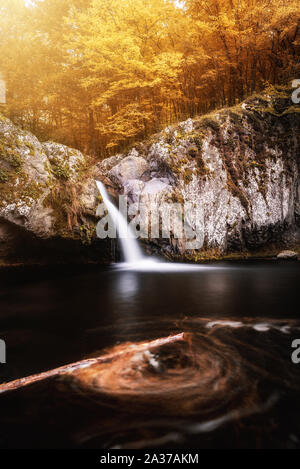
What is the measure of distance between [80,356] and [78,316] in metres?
1.74

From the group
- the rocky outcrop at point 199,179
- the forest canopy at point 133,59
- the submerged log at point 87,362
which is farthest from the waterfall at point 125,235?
the submerged log at point 87,362

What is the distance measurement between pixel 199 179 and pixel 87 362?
8.97 meters

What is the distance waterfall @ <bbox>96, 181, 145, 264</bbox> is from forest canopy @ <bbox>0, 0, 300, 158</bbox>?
142 inches

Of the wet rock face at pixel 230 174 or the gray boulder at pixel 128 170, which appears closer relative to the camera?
the wet rock face at pixel 230 174

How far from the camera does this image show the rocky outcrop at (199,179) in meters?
9.66

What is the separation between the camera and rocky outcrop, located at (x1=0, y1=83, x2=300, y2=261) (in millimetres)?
9656

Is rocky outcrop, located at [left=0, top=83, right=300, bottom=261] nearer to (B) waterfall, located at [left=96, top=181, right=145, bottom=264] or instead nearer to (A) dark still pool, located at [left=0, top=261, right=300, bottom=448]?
(B) waterfall, located at [left=96, top=181, right=145, bottom=264]

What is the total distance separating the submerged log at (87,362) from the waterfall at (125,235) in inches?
274

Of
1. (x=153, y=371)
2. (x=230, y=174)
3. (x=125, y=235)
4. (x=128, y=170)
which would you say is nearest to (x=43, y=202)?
(x=125, y=235)

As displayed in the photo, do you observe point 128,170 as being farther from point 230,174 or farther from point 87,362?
point 87,362

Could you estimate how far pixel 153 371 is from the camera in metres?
2.89

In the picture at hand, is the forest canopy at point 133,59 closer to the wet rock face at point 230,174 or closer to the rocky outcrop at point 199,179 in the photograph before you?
the rocky outcrop at point 199,179
